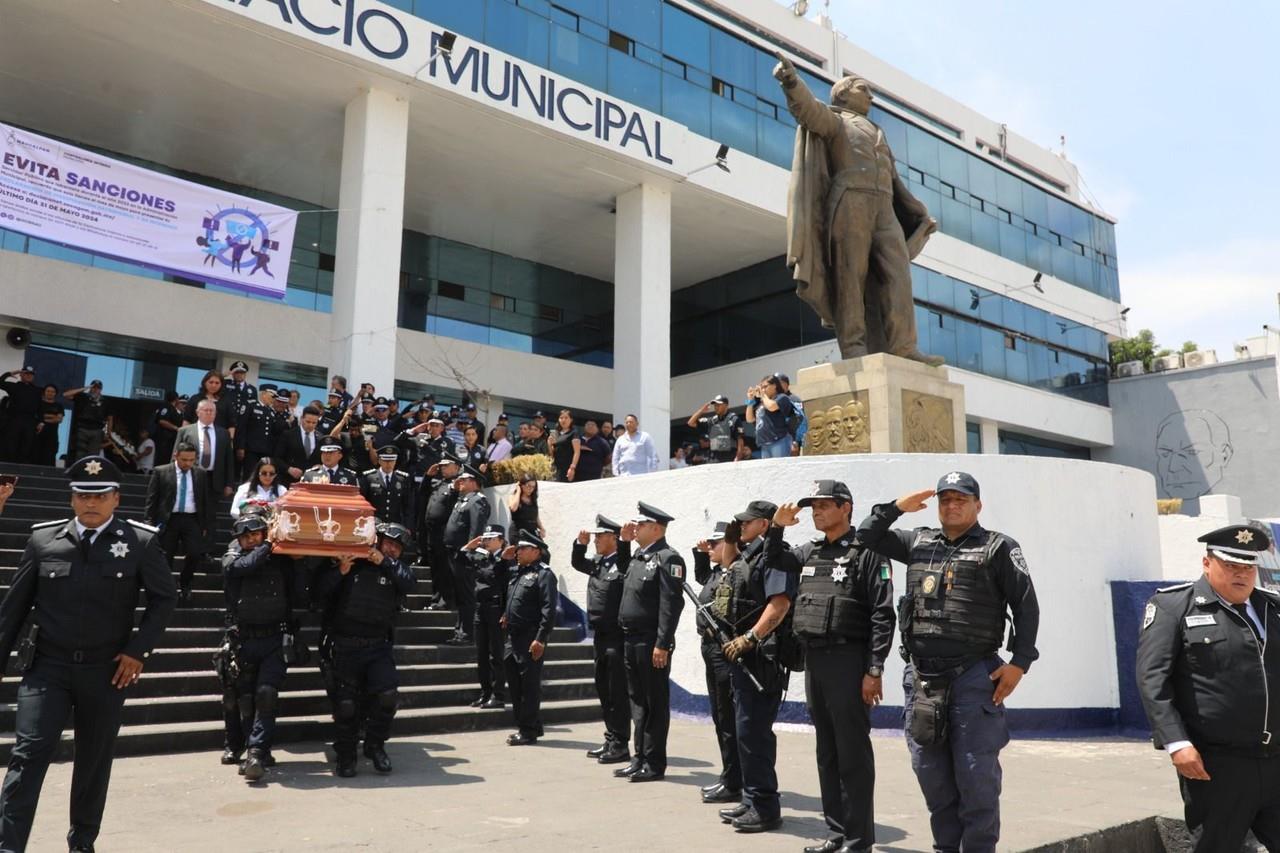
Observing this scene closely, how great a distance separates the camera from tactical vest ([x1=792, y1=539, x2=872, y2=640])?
15.1 ft

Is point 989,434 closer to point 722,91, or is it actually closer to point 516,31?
point 722,91

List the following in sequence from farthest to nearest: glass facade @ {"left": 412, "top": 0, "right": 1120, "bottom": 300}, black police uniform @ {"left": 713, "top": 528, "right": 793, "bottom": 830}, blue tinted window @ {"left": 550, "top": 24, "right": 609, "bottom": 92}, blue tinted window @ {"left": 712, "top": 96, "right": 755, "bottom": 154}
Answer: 1. blue tinted window @ {"left": 712, "top": 96, "right": 755, "bottom": 154}
2. blue tinted window @ {"left": 550, "top": 24, "right": 609, "bottom": 92}
3. glass facade @ {"left": 412, "top": 0, "right": 1120, "bottom": 300}
4. black police uniform @ {"left": 713, "top": 528, "right": 793, "bottom": 830}

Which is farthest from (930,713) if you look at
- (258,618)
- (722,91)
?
(722,91)

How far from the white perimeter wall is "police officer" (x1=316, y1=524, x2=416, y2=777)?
3.28m

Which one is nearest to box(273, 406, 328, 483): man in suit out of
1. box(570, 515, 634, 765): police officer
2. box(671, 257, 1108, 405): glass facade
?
box(570, 515, 634, 765): police officer

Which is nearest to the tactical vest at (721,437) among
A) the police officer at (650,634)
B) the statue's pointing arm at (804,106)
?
the statue's pointing arm at (804,106)

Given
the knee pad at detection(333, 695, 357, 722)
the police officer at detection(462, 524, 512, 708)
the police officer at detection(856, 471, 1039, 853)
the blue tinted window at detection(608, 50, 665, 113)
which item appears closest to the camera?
the police officer at detection(856, 471, 1039, 853)

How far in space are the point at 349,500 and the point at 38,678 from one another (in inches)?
113

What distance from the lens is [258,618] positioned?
665 cm

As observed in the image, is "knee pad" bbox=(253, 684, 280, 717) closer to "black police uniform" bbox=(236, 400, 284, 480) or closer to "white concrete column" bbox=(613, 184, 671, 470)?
"black police uniform" bbox=(236, 400, 284, 480)

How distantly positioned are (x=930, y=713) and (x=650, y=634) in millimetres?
2803

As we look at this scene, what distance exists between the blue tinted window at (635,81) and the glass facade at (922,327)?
5.41m

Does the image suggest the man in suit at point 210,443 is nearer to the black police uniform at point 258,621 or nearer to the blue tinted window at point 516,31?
the black police uniform at point 258,621

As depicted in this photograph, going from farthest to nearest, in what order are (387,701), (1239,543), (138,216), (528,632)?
(138,216)
(528,632)
(387,701)
(1239,543)
